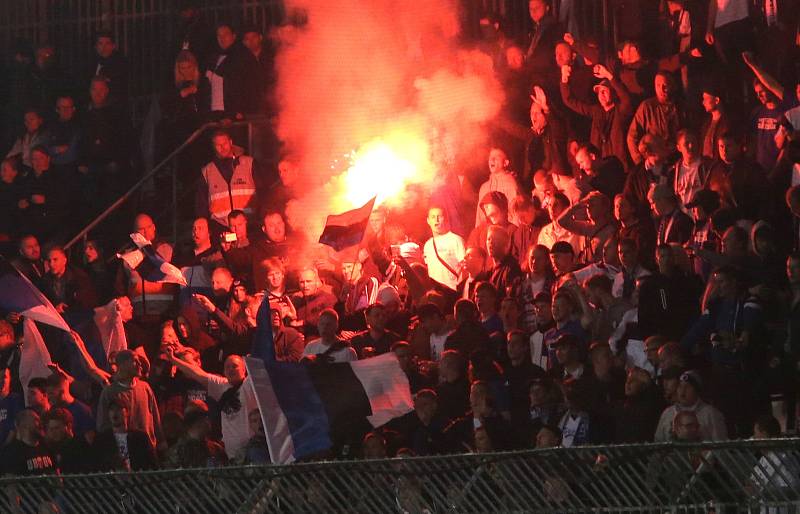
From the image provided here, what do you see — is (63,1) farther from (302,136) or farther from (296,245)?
(296,245)

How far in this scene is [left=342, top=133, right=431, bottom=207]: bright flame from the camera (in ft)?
49.6

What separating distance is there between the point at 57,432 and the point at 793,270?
5197mm

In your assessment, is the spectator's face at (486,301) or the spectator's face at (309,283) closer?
→ the spectator's face at (486,301)

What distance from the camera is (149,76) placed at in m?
17.1

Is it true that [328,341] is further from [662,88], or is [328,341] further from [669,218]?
[662,88]

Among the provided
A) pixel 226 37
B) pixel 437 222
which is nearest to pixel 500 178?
pixel 437 222

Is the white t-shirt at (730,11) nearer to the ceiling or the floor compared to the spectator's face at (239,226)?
nearer to the ceiling

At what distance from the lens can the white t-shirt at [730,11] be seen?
496 inches

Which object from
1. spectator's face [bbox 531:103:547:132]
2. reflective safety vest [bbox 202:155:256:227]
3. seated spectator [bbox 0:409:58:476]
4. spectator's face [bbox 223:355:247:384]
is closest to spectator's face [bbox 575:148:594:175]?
spectator's face [bbox 531:103:547:132]

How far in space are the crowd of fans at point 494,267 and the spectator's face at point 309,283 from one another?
0.12ft

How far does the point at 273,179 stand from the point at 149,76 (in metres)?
2.76

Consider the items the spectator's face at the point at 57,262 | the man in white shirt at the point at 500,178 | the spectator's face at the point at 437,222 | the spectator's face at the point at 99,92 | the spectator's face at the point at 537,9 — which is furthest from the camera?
the spectator's face at the point at 99,92

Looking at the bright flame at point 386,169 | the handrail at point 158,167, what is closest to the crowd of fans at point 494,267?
the handrail at point 158,167

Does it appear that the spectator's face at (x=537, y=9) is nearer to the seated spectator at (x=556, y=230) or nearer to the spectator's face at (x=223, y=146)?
the seated spectator at (x=556, y=230)
